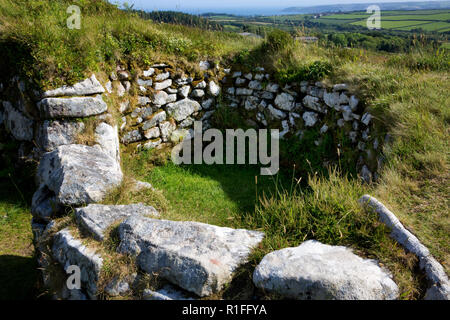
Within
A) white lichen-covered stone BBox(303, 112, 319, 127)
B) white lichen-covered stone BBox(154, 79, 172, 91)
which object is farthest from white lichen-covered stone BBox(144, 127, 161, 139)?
white lichen-covered stone BBox(303, 112, 319, 127)

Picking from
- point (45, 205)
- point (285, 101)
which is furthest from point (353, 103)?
point (45, 205)

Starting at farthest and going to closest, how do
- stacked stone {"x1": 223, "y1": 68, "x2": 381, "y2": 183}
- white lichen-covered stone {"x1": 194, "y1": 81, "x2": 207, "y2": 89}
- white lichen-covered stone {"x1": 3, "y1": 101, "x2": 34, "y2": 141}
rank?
white lichen-covered stone {"x1": 194, "y1": 81, "x2": 207, "y2": 89} < stacked stone {"x1": 223, "y1": 68, "x2": 381, "y2": 183} < white lichen-covered stone {"x1": 3, "y1": 101, "x2": 34, "y2": 141}

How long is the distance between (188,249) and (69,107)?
132 inches

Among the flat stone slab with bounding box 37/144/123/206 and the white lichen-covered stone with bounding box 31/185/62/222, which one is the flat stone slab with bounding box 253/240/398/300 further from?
the white lichen-covered stone with bounding box 31/185/62/222

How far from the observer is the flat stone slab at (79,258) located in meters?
2.63

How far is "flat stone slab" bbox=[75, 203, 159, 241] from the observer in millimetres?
2973

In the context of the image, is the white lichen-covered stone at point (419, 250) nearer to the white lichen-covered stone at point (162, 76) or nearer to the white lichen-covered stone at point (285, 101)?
the white lichen-covered stone at point (285, 101)

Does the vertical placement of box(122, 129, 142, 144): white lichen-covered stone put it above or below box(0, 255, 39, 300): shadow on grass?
above

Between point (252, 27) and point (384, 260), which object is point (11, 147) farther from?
point (252, 27)

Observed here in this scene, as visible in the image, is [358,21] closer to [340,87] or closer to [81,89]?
[340,87]

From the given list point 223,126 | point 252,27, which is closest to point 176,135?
point 223,126

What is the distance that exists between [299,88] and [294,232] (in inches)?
181

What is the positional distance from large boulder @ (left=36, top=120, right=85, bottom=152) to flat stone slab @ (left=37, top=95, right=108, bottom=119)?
12cm

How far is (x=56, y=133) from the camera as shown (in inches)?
183
